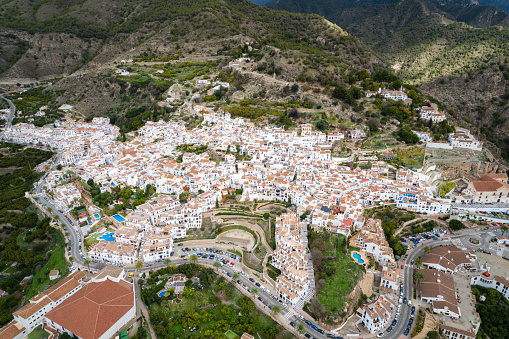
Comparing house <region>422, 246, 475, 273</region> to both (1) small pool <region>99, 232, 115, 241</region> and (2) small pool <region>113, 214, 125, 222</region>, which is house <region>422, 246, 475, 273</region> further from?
(2) small pool <region>113, 214, 125, 222</region>

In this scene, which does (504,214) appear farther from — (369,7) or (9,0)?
(9,0)

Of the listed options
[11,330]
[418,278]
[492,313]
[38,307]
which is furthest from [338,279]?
[11,330]

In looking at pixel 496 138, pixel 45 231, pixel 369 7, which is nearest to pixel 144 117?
pixel 45 231

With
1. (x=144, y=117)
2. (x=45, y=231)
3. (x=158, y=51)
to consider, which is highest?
(x=158, y=51)

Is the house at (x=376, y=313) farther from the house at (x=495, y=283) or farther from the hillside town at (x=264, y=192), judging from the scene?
the house at (x=495, y=283)

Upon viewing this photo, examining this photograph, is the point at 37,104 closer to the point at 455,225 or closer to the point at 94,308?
the point at 94,308

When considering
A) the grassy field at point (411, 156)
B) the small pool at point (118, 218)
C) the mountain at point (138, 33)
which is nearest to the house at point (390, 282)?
the grassy field at point (411, 156)
